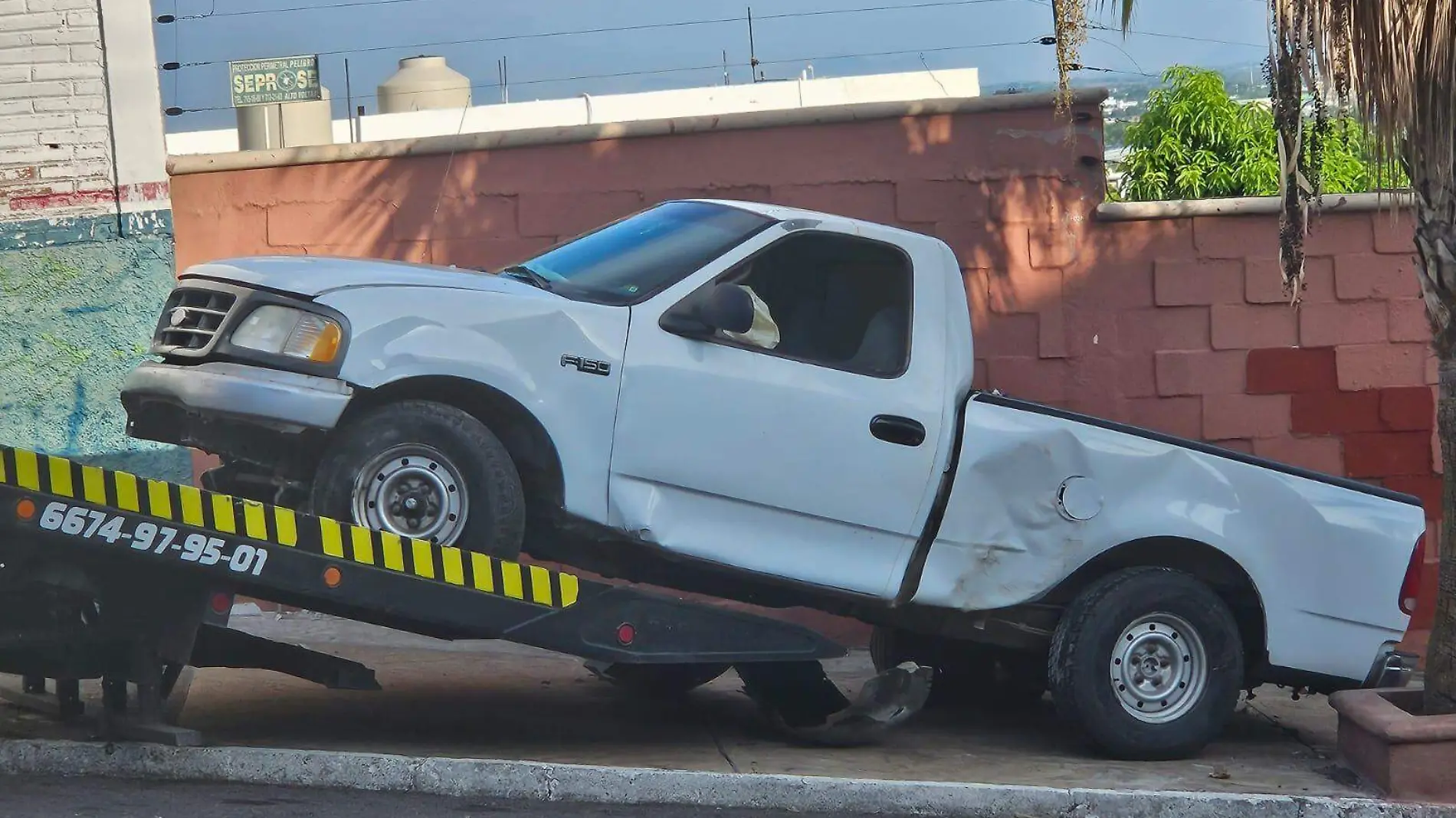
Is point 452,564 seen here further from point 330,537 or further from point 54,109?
point 54,109

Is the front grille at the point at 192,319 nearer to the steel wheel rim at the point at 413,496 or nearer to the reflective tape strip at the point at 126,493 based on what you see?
the reflective tape strip at the point at 126,493

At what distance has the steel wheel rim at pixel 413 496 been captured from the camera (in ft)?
17.6

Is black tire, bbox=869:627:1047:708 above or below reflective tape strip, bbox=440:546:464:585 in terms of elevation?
below

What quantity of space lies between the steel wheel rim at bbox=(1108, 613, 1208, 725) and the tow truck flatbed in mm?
1906

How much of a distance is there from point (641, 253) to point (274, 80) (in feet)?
28.4

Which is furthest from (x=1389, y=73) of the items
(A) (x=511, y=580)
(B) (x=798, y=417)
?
(A) (x=511, y=580)

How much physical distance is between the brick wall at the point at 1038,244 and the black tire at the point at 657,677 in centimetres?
159

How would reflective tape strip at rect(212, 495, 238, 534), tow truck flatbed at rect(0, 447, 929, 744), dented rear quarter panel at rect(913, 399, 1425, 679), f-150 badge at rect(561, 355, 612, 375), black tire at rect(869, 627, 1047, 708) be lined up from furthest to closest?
1. black tire at rect(869, 627, 1047, 708)
2. dented rear quarter panel at rect(913, 399, 1425, 679)
3. f-150 badge at rect(561, 355, 612, 375)
4. reflective tape strip at rect(212, 495, 238, 534)
5. tow truck flatbed at rect(0, 447, 929, 744)

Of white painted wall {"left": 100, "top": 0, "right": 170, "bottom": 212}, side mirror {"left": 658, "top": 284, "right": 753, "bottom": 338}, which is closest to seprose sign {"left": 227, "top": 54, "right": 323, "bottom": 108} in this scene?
white painted wall {"left": 100, "top": 0, "right": 170, "bottom": 212}

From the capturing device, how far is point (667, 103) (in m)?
36.9

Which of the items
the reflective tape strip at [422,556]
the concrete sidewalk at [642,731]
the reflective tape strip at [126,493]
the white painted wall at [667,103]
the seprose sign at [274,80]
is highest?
the white painted wall at [667,103]

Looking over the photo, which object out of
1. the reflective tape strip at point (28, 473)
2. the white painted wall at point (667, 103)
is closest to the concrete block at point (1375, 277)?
the reflective tape strip at point (28, 473)

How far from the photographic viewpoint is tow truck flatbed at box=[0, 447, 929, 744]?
16.5 feet

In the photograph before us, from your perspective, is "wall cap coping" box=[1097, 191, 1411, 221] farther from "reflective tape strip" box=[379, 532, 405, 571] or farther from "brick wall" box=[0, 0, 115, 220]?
"brick wall" box=[0, 0, 115, 220]
